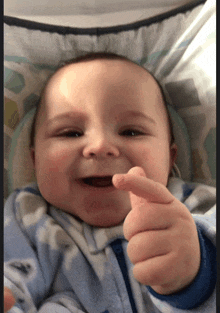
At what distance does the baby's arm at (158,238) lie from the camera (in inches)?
15.9

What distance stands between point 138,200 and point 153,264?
0.08m

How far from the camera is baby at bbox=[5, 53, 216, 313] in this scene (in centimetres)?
51

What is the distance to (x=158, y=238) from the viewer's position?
41 centimetres

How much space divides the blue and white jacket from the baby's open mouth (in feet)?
0.25

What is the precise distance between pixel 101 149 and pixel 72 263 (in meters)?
0.19

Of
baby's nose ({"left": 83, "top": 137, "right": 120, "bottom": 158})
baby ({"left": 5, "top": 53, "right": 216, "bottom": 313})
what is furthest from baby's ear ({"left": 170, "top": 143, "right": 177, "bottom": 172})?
baby's nose ({"left": 83, "top": 137, "right": 120, "bottom": 158})

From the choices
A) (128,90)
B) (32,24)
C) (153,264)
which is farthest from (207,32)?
(153,264)

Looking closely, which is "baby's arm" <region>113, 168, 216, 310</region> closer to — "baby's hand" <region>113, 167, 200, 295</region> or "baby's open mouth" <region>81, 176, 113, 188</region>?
"baby's hand" <region>113, 167, 200, 295</region>

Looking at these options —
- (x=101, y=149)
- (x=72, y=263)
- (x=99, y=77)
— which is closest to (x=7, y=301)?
(x=72, y=263)

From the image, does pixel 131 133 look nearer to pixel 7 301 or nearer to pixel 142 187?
pixel 142 187

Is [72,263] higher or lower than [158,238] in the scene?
lower

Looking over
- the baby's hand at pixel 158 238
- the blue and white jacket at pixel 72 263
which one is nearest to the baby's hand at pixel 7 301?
the blue and white jacket at pixel 72 263

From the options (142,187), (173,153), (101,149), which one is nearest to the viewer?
(142,187)

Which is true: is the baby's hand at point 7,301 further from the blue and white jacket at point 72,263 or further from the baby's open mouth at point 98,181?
the baby's open mouth at point 98,181
